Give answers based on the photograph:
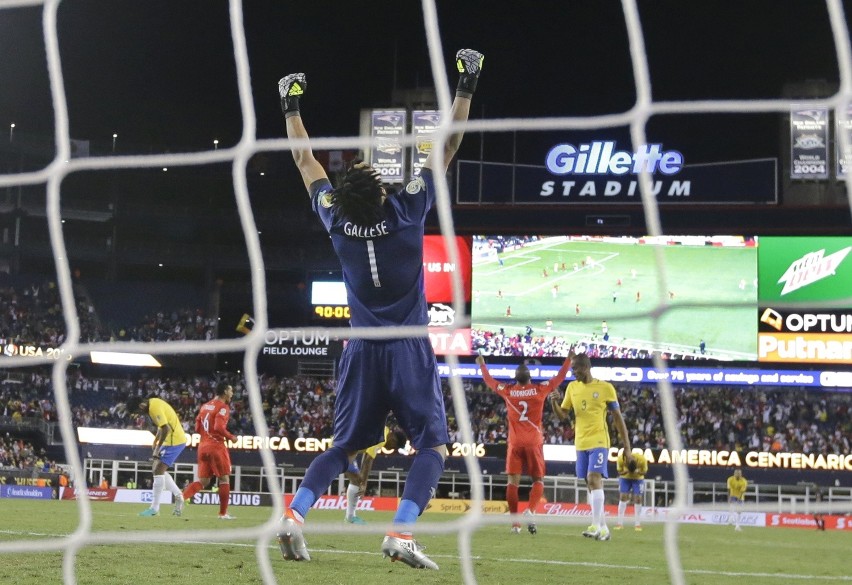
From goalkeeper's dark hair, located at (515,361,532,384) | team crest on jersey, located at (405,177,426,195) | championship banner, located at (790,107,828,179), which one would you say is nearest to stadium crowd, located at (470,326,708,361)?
championship banner, located at (790,107,828,179)

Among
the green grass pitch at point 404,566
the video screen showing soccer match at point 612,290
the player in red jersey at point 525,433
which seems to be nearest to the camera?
the green grass pitch at point 404,566

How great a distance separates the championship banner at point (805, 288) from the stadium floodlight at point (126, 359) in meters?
18.0

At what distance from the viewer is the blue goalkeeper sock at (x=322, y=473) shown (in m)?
4.77

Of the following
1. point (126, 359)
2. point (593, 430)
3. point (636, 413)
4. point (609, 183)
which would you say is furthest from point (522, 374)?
point (126, 359)

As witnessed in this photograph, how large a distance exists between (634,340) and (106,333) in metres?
18.3

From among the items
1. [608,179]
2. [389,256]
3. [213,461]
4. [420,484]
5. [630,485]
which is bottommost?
[630,485]

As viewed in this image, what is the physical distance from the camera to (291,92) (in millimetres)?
4719

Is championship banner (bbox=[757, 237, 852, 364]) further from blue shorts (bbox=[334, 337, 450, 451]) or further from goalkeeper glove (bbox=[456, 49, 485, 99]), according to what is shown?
goalkeeper glove (bbox=[456, 49, 485, 99])

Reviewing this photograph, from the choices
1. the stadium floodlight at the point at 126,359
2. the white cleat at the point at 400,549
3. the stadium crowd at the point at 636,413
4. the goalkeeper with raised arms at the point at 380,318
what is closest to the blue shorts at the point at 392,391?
the goalkeeper with raised arms at the point at 380,318

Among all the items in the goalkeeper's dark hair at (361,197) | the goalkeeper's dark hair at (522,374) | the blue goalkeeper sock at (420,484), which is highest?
the goalkeeper's dark hair at (361,197)

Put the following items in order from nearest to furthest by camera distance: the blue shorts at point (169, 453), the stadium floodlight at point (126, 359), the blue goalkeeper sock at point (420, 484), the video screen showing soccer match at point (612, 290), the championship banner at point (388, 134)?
the blue goalkeeper sock at point (420, 484) < the blue shorts at point (169, 453) < the video screen showing soccer match at point (612, 290) < the championship banner at point (388, 134) < the stadium floodlight at point (126, 359)

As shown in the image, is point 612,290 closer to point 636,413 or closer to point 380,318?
point 636,413

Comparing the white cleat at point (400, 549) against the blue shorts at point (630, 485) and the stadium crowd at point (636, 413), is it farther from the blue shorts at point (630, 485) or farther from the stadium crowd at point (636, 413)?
the stadium crowd at point (636, 413)

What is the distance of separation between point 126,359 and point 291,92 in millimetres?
30963
